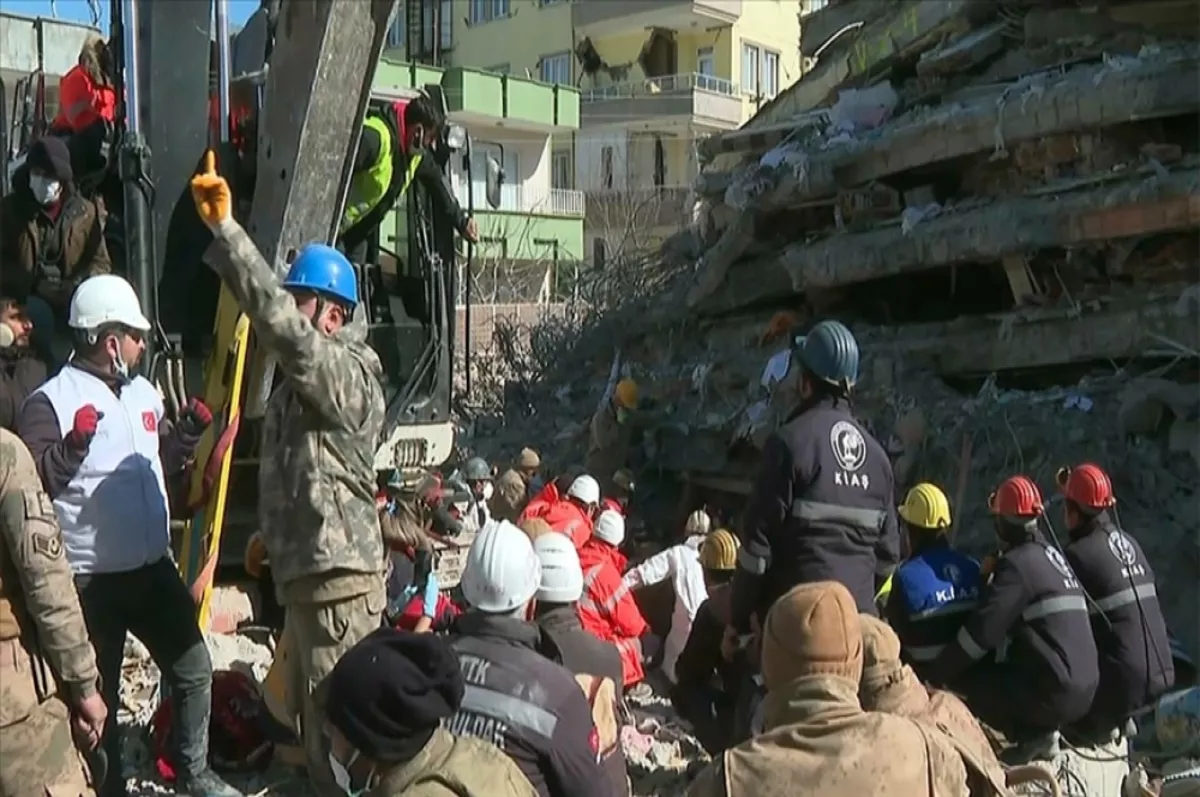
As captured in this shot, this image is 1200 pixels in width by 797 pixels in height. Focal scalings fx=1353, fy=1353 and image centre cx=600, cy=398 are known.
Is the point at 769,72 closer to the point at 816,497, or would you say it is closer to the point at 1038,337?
the point at 1038,337

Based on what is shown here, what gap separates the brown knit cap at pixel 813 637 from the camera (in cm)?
268

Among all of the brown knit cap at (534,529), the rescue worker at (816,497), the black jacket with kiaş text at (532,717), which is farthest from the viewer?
the brown knit cap at (534,529)

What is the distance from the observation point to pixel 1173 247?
8.07 meters

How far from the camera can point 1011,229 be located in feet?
27.6

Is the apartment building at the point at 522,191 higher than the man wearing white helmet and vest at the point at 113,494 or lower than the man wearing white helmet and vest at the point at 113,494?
higher

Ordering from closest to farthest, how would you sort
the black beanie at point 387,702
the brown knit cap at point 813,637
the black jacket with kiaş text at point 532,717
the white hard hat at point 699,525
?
the black beanie at point 387,702 → the brown knit cap at point 813,637 → the black jacket with kiaş text at point 532,717 → the white hard hat at point 699,525

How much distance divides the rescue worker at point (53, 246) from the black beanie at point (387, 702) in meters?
3.72

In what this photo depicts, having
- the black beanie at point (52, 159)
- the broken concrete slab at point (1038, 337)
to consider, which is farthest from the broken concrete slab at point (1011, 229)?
the black beanie at point (52, 159)

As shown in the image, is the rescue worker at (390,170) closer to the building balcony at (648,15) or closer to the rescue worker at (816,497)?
the rescue worker at (816,497)

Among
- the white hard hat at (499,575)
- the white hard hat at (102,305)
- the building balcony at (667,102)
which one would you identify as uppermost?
the building balcony at (667,102)

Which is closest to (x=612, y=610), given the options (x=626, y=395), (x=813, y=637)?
(x=813, y=637)

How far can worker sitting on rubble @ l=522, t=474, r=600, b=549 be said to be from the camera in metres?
6.42

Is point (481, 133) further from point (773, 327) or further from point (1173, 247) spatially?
point (1173, 247)

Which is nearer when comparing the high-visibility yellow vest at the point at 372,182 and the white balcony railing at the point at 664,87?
the high-visibility yellow vest at the point at 372,182
